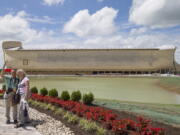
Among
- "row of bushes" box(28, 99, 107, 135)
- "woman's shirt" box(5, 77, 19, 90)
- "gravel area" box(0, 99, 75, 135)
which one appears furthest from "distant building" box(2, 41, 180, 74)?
"woman's shirt" box(5, 77, 19, 90)

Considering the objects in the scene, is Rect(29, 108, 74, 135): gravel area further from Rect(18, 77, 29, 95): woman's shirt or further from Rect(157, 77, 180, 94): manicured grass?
Rect(157, 77, 180, 94): manicured grass

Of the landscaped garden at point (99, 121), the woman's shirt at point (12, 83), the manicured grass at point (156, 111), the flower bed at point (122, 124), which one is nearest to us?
the flower bed at point (122, 124)

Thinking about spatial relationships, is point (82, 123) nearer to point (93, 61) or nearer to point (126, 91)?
point (126, 91)

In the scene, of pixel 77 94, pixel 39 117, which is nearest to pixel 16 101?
pixel 39 117

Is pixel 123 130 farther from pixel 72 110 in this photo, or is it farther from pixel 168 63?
pixel 168 63

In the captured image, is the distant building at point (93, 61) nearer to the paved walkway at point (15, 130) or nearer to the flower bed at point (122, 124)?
the flower bed at point (122, 124)

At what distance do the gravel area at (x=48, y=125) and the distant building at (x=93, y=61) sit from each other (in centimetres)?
7642

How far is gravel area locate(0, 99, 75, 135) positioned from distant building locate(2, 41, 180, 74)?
76.4 metres

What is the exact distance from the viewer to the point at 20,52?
290ft

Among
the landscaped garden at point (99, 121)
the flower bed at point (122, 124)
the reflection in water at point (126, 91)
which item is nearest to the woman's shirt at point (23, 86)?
the landscaped garden at point (99, 121)

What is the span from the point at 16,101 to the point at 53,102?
355 centimetres

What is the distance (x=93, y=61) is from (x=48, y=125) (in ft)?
258

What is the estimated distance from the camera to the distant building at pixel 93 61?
83.6 meters

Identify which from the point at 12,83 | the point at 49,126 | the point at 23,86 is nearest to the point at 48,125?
the point at 49,126
